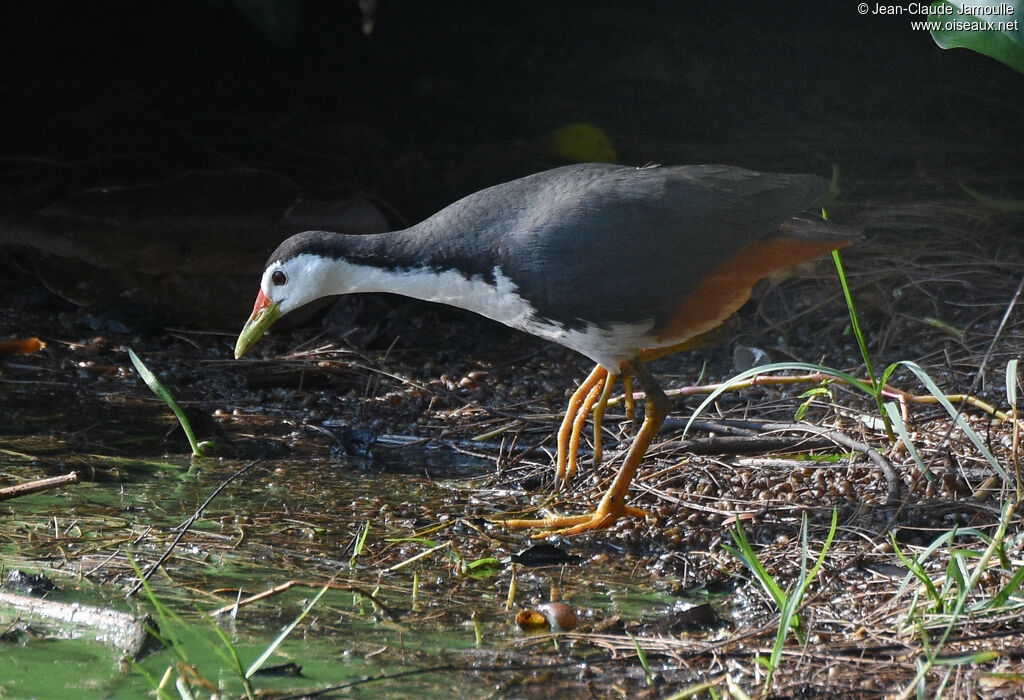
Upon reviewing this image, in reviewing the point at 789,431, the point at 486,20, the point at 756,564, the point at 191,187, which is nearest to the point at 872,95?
the point at 486,20

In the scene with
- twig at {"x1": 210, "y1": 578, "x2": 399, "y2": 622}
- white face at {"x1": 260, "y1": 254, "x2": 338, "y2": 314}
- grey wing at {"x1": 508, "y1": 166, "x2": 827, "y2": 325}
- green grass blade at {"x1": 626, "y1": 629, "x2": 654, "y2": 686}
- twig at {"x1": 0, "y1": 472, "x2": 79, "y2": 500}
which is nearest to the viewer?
green grass blade at {"x1": 626, "y1": 629, "x2": 654, "y2": 686}

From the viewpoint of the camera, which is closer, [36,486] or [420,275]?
[36,486]

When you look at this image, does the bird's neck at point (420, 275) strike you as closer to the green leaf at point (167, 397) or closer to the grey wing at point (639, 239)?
the grey wing at point (639, 239)

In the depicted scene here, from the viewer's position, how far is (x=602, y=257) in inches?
133

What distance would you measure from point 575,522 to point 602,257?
2.70 ft

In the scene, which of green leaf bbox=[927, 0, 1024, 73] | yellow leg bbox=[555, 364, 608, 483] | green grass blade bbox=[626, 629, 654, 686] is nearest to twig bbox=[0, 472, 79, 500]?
green grass blade bbox=[626, 629, 654, 686]

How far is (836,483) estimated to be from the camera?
350 centimetres

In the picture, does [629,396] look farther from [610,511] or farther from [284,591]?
[284,591]

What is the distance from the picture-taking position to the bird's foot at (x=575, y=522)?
3402 millimetres

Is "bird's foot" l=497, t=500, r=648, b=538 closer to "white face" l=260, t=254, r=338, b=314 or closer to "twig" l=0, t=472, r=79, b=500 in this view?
"white face" l=260, t=254, r=338, b=314

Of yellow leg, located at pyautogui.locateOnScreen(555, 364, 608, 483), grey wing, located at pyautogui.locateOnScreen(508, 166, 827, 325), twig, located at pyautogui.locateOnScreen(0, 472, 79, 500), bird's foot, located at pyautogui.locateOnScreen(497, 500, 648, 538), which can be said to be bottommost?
bird's foot, located at pyautogui.locateOnScreen(497, 500, 648, 538)

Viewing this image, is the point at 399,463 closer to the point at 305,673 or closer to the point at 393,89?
the point at 305,673

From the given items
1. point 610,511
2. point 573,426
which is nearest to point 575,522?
point 610,511

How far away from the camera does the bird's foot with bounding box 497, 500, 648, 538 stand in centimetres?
340
